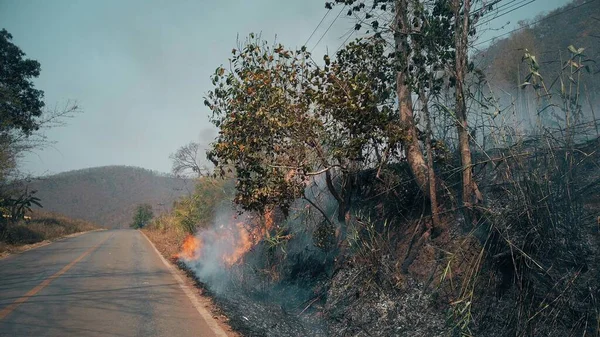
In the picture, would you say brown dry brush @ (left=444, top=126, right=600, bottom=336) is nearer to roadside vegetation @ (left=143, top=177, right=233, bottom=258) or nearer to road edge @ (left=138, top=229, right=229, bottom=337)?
road edge @ (left=138, top=229, right=229, bottom=337)

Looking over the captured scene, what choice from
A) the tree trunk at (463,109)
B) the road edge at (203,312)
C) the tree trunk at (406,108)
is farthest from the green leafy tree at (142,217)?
the tree trunk at (463,109)

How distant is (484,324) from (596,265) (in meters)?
1.28

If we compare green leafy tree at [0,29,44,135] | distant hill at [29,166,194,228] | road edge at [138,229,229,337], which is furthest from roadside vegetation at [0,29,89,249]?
distant hill at [29,166,194,228]

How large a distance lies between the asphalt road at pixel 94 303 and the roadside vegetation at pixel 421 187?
106cm

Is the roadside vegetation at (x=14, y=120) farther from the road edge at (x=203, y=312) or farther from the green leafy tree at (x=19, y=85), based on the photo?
the road edge at (x=203, y=312)

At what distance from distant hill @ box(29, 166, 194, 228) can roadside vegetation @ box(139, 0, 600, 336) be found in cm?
9146

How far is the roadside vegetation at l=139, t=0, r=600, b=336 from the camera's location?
178 inches

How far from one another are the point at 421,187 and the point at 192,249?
42.1 ft

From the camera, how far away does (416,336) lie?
5.24 metres

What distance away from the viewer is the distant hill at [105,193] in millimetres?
106062

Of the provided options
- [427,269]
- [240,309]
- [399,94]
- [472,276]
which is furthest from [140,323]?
[399,94]

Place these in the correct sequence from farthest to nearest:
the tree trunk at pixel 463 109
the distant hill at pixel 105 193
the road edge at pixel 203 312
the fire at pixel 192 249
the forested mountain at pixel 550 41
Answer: the distant hill at pixel 105 193
the fire at pixel 192 249
the forested mountain at pixel 550 41
the road edge at pixel 203 312
the tree trunk at pixel 463 109

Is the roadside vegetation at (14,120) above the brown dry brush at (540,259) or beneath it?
above

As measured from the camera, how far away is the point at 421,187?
7.06m
